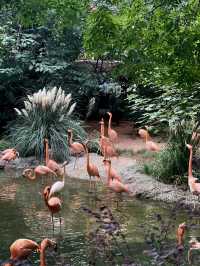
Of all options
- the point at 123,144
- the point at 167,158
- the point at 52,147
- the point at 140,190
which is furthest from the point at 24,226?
the point at 123,144

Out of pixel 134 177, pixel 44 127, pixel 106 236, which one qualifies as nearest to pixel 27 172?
pixel 134 177

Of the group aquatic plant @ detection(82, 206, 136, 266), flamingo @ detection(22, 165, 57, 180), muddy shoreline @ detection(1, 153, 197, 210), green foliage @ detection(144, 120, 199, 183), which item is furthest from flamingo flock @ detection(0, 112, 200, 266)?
aquatic plant @ detection(82, 206, 136, 266)

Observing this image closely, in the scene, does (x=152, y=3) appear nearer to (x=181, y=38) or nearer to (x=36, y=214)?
(x=181, y=38)

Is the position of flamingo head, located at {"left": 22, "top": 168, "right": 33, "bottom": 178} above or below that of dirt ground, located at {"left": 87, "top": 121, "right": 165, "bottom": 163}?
below

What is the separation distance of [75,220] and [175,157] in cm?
267

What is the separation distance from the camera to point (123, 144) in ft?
46.6

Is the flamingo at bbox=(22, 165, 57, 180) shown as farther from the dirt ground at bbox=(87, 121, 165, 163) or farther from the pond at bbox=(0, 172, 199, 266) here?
the dirt ground at bbox=(87, 121, 165, 163)

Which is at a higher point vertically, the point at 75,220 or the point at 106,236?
the point at 106,236

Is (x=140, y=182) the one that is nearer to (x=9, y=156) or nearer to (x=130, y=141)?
(x=9, y=156)

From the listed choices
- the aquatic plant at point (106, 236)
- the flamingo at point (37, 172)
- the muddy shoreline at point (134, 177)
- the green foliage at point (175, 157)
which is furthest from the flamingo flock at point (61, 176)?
the aquatic plant at point (106, 236)

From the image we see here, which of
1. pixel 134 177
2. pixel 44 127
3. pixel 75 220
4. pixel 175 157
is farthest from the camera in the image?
pixel 44 127

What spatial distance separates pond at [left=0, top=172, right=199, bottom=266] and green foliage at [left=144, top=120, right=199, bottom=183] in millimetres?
852

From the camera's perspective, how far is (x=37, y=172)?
401 inches

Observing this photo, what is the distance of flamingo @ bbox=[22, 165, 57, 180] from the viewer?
1014 centimetres
